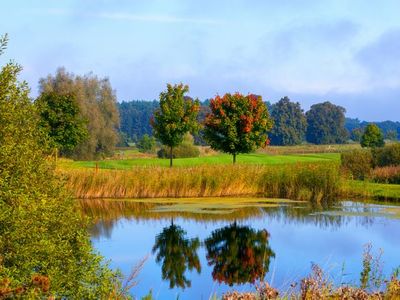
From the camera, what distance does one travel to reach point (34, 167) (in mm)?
8617

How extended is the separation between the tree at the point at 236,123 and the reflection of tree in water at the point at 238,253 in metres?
14.9

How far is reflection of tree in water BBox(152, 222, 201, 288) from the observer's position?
1405 centimetres

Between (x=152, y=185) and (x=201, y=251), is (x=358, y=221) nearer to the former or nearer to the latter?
(x=201, y=251)

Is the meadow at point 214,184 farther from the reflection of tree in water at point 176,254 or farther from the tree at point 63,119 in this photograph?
the tree at point 63,119

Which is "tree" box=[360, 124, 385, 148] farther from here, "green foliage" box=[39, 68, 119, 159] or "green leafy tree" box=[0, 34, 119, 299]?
"green leafy tree" box=[0, 34, 119, 299]

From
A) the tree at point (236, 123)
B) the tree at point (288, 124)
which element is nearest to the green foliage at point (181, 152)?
the tree at point (236, 123)

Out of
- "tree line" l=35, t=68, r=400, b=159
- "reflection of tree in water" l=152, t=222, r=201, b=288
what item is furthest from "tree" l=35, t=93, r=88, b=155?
"reflection of tree in water" l=152, t=222, r=201, b=288

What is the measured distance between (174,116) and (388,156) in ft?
43.0

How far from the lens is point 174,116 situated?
36688 millimetres

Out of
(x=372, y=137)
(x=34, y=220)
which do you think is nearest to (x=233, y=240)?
(x=34, y=220)

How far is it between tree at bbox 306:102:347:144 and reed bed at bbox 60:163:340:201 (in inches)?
3795

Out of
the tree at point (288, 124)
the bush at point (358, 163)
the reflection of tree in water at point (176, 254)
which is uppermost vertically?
the tree at point (288, 124)

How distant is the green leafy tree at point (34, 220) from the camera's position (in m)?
7.61

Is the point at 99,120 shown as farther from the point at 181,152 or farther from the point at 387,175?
the point at 387,175
